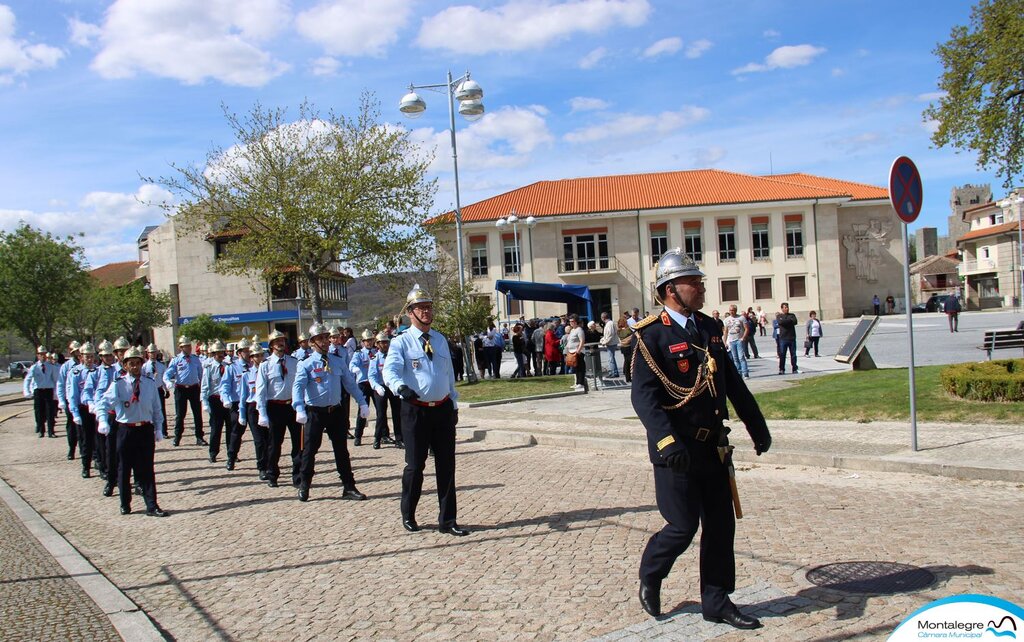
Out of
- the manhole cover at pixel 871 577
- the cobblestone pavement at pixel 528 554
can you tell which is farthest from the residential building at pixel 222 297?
the manhole cover at pixel 871 577

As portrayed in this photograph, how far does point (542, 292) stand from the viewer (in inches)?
978

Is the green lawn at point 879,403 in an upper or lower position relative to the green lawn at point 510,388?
upper

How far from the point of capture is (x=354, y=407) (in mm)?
19797

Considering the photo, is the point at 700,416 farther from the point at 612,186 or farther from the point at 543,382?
the point at 612,186

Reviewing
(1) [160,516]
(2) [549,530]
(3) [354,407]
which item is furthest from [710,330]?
(3) [354,407]

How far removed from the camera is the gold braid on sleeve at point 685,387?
4234 mm

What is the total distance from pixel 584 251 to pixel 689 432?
55272mm

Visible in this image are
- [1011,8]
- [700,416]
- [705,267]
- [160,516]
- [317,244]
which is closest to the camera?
[700,416]

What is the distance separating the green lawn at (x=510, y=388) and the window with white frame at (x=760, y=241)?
38837 mm

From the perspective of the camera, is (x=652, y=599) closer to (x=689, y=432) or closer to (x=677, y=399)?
(x=689, y=432)

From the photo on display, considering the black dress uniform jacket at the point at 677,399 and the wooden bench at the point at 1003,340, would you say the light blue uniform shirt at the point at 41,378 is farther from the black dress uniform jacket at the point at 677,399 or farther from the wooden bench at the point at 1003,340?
the wooden bench at the point at 1003,340

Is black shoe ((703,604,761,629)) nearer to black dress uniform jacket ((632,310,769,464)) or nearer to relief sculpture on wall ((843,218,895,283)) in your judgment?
black dress uniform jacket ((632,310,769,464))

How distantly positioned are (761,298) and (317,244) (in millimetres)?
39944

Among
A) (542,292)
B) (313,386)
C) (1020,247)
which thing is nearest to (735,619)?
(313,386)
